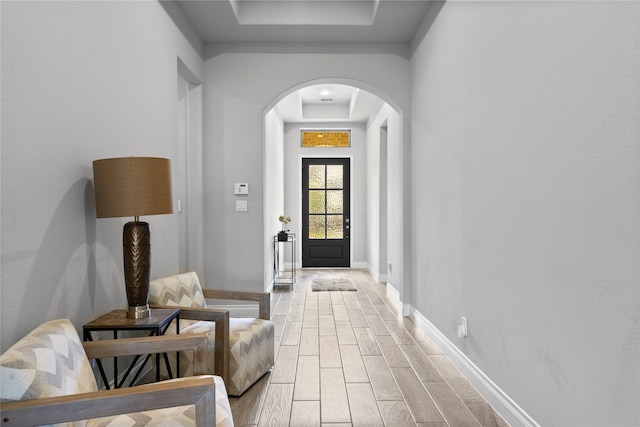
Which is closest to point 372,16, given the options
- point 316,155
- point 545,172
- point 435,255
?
point 435,255

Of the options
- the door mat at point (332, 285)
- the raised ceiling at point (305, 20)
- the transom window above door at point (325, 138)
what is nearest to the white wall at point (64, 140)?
the raised ceiling at point (305, 20)

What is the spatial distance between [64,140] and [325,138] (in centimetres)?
635

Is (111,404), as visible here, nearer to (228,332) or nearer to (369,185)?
(228,332)

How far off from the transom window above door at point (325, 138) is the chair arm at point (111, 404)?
6919 mm

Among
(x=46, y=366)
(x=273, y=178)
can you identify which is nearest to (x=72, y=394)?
(x=46, y=366)

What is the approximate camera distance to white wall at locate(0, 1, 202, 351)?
5.18 feet

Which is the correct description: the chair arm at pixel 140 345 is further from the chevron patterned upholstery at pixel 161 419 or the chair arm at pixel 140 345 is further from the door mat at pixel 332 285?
the door mat at pixel 332 285

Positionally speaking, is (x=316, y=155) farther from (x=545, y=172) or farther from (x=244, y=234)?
(x=545, y=172)

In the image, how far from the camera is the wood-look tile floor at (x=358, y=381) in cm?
220

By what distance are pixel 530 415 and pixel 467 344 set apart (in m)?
0.79

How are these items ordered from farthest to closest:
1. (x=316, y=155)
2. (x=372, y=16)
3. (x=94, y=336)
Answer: (x=316, y=155) → (x=372, y=16) → (x=94, y=336)

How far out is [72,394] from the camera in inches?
53.2

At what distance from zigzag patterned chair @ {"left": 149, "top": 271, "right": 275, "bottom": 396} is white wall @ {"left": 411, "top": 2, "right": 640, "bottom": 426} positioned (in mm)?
1357

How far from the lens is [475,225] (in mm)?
2545
